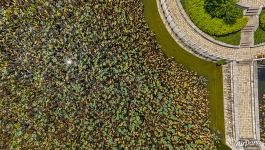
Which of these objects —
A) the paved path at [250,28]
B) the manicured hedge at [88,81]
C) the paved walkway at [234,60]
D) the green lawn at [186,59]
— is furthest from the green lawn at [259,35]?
the manicured hedge at [88,81]

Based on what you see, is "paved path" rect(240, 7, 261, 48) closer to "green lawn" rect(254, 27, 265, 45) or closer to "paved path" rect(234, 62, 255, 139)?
"green lawn" rect(254, 27, 265, 45)

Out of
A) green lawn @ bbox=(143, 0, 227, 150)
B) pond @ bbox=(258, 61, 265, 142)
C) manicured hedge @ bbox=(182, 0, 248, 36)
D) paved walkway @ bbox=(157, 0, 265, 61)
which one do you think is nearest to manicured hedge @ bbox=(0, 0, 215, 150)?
green lawn @ bbox=(143, 0, 227, 150)

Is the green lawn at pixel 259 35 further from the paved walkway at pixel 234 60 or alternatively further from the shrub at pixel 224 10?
the shrub at pixel 224 10

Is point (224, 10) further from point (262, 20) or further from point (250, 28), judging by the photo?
point (262, 20)

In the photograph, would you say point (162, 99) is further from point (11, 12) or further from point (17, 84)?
point (11, 12)

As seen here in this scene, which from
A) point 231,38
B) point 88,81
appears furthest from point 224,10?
point 88,81
